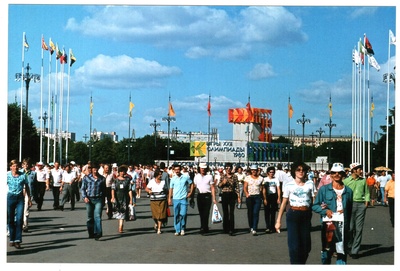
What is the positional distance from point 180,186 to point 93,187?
230 centimetres

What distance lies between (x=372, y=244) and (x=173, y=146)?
389 ft

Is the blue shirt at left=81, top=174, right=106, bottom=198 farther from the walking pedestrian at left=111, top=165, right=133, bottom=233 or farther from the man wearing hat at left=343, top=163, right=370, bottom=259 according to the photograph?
the man wearing hat at left=343, top=163, right=370, bottom=259

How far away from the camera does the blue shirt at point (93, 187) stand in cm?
1739

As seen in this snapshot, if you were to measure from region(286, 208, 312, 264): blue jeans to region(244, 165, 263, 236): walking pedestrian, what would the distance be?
677 centimetres

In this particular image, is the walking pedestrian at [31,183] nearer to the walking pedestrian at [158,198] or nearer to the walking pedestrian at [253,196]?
the walking pedestrian at [158,198]

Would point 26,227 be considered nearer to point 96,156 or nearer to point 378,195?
point 378,195

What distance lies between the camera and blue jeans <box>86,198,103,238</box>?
55.2ft

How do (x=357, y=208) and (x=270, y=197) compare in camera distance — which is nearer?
(x=357, y=208)

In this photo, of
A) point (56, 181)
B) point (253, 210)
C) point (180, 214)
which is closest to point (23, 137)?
point (56, 181)

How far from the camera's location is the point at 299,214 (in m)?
11.8

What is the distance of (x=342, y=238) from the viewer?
480 inches


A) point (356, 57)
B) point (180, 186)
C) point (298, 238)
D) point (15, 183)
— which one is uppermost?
point (356, 57)

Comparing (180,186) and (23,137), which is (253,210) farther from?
(23,137)
